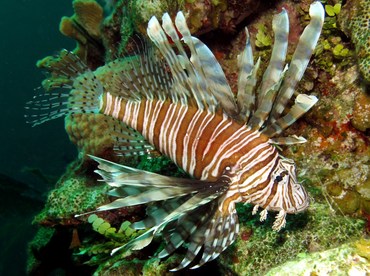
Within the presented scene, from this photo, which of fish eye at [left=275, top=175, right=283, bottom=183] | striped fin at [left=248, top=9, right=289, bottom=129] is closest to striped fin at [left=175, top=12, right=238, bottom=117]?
striped fin at [left=248, top=9, right=289, bottom=129]

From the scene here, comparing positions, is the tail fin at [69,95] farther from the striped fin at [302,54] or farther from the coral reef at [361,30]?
the coral reef at [361,30]

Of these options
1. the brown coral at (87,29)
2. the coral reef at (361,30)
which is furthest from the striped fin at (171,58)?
the brown coral at (87,29)

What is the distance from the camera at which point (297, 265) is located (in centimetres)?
159

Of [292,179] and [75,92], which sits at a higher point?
[75,92]

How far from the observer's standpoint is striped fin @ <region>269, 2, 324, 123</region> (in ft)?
6.35

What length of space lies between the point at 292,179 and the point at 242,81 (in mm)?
801

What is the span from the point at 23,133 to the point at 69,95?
3580 cm

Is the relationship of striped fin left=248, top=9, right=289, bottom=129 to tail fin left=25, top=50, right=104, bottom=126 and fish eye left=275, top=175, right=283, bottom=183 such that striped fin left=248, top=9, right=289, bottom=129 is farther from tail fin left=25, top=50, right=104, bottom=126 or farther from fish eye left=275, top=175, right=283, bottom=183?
tail fin left=25, top=50, right=104, bottom=126

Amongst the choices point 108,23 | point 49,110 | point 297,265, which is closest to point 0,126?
point 108,23

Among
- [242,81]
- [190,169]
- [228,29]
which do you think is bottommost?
[190,169]

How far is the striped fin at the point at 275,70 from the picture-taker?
2.06 meters

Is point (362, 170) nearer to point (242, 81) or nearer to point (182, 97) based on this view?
point (242, 81)

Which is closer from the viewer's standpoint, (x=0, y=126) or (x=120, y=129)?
(x=120, y=129)

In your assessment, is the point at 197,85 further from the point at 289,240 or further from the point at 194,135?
the point at 289,240
